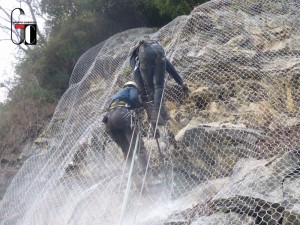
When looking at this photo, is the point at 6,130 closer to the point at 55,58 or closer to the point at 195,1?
the point at 55,58

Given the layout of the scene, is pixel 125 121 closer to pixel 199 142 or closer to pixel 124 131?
→ pixel 124 131

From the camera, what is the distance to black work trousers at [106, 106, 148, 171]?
402 centimetres

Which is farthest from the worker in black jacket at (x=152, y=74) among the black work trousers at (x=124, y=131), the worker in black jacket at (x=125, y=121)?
the black work trousers at (x=124, y=131)

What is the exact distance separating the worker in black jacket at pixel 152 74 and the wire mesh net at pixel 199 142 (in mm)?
306

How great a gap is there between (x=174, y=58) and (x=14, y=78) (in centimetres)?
628

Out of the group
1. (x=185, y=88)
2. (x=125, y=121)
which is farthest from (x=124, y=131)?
(x=185, y=88)

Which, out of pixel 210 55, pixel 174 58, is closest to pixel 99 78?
pixel 174 58

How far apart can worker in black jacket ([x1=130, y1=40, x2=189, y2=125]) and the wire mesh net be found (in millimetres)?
306

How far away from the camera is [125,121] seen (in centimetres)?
402

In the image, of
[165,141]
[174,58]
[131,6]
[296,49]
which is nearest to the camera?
[165,141]

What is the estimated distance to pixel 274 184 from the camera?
2.93 m

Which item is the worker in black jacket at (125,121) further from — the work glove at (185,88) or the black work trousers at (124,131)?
the work glove at (185,88)

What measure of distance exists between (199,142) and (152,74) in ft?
3.10

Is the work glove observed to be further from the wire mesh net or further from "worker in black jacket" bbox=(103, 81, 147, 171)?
"worker in black jacket" bbox=(103, 81, 147, 171)
